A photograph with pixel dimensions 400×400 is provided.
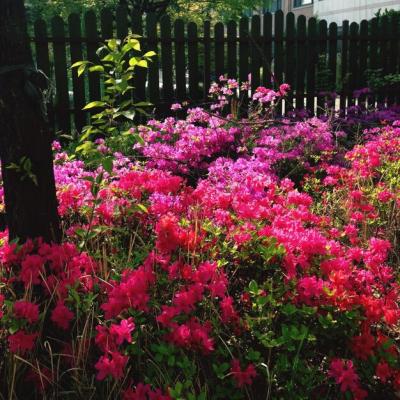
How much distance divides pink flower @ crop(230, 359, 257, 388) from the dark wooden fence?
18.5 feet

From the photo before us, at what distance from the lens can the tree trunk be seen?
7.50 ft

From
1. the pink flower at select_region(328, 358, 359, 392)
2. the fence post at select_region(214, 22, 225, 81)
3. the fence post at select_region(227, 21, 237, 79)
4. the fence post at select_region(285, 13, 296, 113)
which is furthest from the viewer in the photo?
the fence post at select_region(285, 13, 296, 113)

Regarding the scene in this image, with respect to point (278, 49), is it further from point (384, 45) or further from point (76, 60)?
point (76, 60)

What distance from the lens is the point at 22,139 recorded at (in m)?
2.38

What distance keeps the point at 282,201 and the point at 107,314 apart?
1.63 metres

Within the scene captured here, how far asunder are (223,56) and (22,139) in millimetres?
6109

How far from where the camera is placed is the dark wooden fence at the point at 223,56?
7020mm

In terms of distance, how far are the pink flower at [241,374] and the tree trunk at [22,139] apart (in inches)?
42.2

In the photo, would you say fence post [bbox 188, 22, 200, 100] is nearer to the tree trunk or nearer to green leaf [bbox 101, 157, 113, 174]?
green leaf [bbox 101, 157, 113, 174]

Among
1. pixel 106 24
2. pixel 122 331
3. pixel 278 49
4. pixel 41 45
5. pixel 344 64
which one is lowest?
pixel 122 331

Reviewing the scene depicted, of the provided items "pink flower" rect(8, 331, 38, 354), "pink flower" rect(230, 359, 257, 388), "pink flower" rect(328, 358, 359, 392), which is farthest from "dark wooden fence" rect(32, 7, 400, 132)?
"pink flower" rect(328, 358, 359, 392)

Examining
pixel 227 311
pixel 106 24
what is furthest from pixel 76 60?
pixel 227 311

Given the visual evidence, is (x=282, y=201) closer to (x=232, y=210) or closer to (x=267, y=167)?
(x=232, y=210)

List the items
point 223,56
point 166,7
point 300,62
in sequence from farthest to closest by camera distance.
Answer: point 166,7
point 300,62
point 223,56
